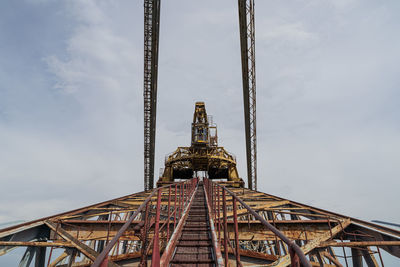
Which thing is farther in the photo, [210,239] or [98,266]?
[210,239]

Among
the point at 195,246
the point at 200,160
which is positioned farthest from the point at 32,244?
the point at 200,160

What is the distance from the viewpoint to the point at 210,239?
4.60 metres

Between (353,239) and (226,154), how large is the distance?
63.1ft

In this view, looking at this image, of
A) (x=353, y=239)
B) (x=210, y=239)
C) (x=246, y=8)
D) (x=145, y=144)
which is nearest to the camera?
(x=210, y=239)

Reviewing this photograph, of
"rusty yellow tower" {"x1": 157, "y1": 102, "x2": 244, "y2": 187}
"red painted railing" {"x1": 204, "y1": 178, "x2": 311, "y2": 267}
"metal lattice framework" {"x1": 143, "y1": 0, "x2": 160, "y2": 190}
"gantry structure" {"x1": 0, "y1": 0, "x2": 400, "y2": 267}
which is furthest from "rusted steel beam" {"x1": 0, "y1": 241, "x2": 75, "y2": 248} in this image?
"metal lattice framework" {"x1": 143, "y1": 0, "x2": 160, "y2": 190}

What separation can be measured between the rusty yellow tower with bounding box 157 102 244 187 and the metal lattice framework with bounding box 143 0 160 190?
7.13 meters

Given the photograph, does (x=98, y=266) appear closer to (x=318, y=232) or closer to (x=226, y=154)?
(x=318, y=232)

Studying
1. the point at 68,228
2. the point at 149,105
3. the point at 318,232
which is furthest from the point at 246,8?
the point at 68,228

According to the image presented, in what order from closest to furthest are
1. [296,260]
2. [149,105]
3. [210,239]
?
[296,260], [210,239], [149,105]

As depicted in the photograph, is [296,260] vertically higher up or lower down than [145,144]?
lower down

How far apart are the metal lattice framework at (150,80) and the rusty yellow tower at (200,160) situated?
23.4 ft

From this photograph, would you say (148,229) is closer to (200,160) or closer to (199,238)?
(199,238)

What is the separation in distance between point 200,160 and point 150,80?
1264 cm

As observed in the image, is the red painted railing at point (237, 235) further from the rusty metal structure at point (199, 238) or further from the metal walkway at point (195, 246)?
the metal walkway at point (195, 246)
